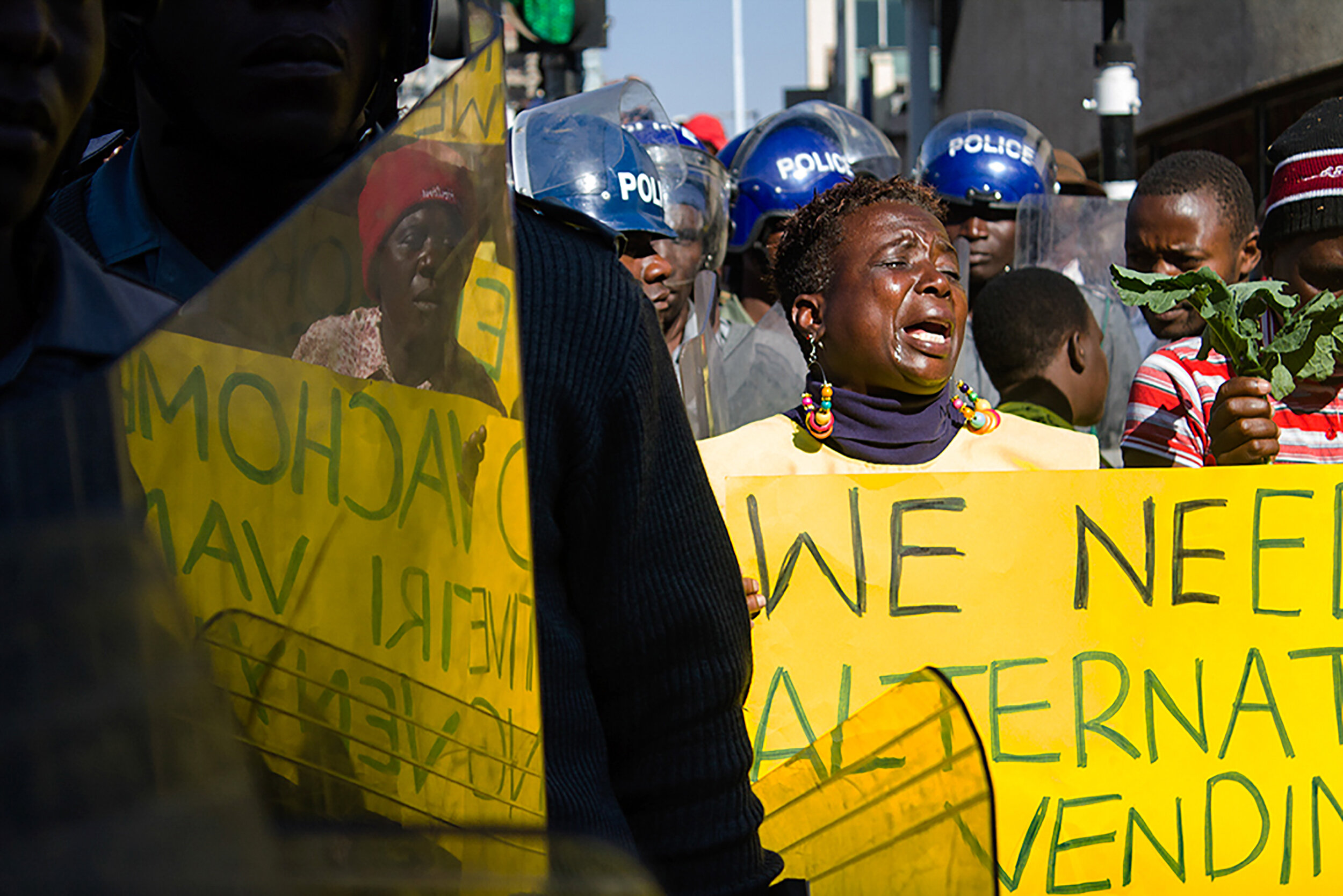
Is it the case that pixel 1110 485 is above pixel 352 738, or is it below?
below

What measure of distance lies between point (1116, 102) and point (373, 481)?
8587 mm

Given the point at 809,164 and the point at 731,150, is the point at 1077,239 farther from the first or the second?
the point at 731,150

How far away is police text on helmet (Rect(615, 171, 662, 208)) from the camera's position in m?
3.32

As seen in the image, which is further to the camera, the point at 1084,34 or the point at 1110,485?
the point at 1084,34

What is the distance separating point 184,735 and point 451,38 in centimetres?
69

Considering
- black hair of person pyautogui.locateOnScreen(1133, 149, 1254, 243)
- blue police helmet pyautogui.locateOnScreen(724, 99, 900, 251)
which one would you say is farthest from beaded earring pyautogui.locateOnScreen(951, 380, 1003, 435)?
blue police helmet pyautogui.locateOnScreen(724, 99, 900, 251)

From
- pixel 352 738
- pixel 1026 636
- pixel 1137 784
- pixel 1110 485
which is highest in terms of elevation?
pixel 352 738

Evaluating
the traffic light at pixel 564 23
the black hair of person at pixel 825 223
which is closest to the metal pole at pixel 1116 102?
the traffic light at pixel 564 23

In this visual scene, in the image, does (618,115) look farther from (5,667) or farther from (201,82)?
(5,667)

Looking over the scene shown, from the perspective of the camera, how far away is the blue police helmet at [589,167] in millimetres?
3268

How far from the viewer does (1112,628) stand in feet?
6.98

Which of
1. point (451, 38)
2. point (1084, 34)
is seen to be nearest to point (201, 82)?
point (451, 38)

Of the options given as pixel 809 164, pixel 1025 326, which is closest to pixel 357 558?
pixel 1025 326

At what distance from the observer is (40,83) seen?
2.06ft
